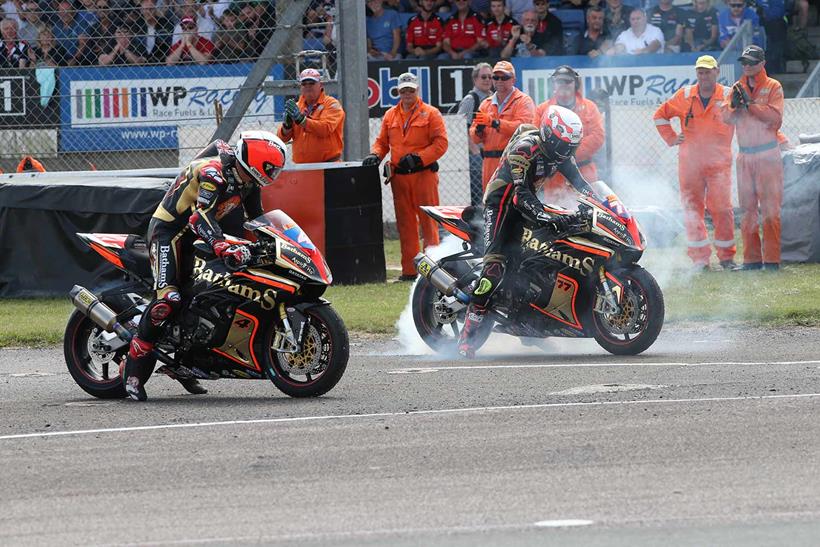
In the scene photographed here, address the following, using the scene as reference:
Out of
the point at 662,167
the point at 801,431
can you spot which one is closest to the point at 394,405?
the point at 801,431

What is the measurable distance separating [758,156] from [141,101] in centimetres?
786

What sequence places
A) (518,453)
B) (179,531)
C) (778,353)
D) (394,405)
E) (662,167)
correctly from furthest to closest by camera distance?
(662,167), (778,353), (394,405), (518,453), (179,531)

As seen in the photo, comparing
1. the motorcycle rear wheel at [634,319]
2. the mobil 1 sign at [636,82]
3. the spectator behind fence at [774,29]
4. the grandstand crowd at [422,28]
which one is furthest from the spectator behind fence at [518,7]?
the motorcycle rear wheel at [634,319]

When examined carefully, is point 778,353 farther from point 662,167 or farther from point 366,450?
point 662,167

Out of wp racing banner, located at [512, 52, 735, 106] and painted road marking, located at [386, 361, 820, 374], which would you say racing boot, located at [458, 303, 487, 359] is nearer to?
painted road marking, located at [386, 361, 820, 374]

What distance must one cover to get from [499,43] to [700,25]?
2.74m

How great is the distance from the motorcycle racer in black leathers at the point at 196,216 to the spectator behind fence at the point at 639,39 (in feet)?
37.8

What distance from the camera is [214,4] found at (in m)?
15.7

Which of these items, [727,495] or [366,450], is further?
[366,450]

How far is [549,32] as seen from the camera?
20.3m

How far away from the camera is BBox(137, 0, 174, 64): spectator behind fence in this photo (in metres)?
15.9

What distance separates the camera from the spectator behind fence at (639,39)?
19.6m

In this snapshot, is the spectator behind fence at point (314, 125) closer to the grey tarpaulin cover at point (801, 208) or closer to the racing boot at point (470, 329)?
the racing boot at point (470, 329)

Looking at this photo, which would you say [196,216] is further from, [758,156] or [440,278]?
[758,156]
